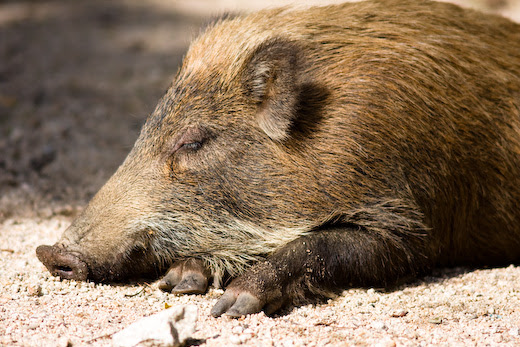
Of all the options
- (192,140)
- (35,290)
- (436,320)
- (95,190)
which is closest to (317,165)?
(192,140)

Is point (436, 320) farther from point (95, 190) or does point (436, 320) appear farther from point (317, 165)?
point (95, 190)

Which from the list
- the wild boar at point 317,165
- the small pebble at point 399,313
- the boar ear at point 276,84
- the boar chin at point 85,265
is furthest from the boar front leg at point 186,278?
the small pebble at point 399,313

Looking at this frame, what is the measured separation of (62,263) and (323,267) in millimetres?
1280

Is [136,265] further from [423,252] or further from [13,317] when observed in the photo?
[423,252]

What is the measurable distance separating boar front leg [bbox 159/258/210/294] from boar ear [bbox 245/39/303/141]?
2.54ft

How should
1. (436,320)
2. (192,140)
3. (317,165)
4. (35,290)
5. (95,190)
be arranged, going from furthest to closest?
(95,190) < (192,140) < (317,165) < (35,290) < (436,320)

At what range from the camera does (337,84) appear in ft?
10.6

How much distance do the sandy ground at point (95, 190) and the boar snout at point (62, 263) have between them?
0.05 meters

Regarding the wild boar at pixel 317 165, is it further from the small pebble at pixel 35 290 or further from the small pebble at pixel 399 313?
the small pebble at pixel 399 313

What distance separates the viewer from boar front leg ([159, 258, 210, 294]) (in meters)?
3.05

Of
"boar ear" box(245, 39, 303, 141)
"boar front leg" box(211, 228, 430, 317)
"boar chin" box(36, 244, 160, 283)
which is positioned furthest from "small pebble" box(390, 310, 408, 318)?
"boar chin" box(36, 244, 160, 283)

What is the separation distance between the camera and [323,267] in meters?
3.04

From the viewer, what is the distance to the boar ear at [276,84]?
3.17m

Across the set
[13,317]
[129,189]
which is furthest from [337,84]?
[13,317]
